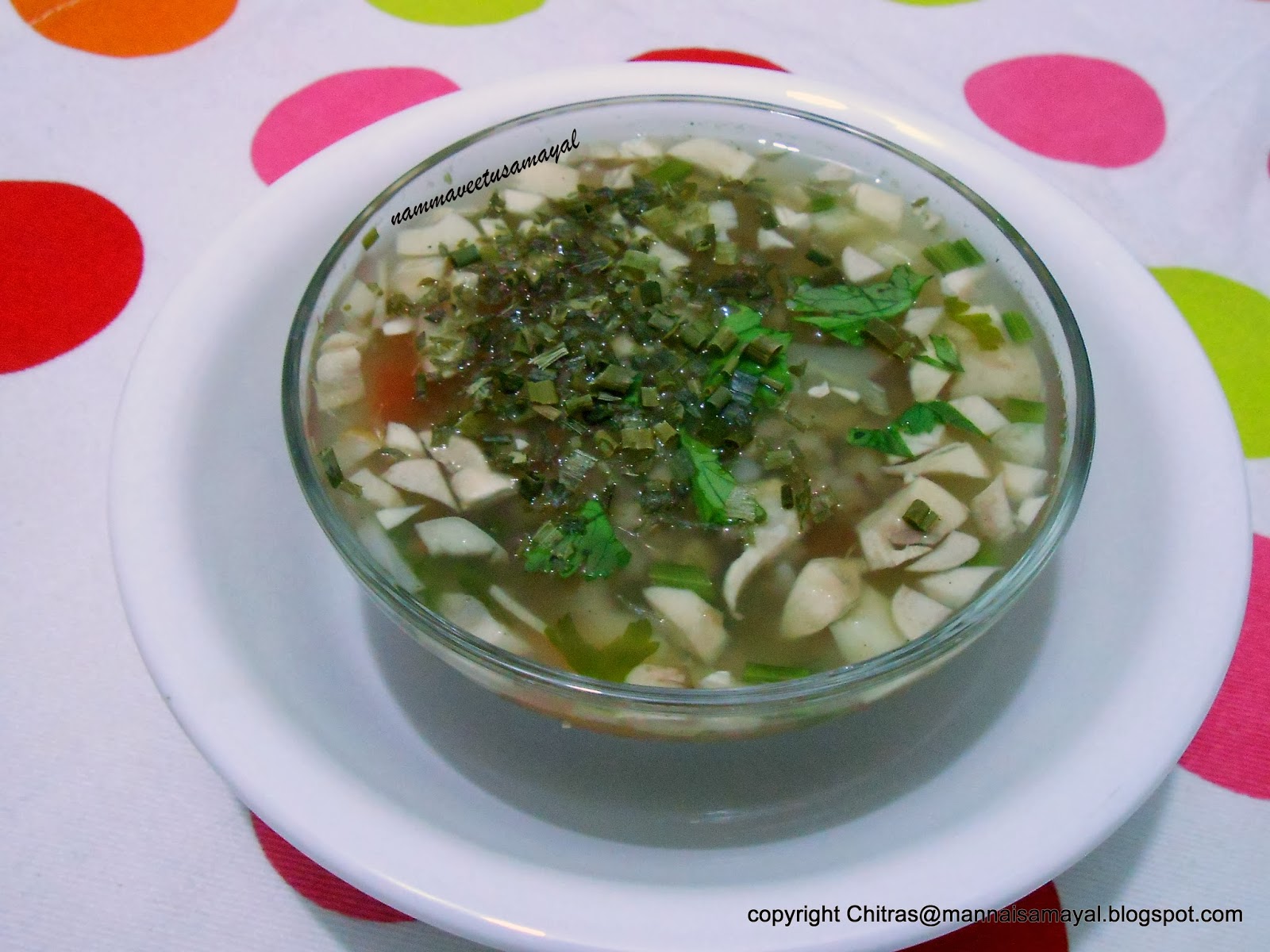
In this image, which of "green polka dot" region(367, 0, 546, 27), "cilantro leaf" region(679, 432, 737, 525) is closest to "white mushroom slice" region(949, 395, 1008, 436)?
"cilantro leaf" region(679, 432, 737, 525)

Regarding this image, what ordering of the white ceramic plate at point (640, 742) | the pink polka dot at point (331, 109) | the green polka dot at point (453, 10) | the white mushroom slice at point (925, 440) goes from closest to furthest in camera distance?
the white ceramic plate at point (640, 742) → the white mushroom slice at point (925, 440) → the pink polka dot at point (331, 109) → the green polka dot at point (453, 10)

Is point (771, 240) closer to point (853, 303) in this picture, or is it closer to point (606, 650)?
point (853, 303)

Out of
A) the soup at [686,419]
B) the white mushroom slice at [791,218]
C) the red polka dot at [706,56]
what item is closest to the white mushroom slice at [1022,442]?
the soup at [686,419]

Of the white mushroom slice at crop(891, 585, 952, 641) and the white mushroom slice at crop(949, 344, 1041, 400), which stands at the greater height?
the white mushroom slice at crop(949, 344, 1041, 400)

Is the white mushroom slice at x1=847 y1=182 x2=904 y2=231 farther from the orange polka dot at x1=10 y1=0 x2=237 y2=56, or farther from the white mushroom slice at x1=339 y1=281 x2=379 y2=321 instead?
the orange polka dot at x1=10 y1=0 x2=237 y2=56

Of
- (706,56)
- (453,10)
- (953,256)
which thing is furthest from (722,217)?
(453,10)

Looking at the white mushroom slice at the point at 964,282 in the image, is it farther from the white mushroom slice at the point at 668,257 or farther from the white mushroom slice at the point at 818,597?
the white mushroom slice at the point at 818,597

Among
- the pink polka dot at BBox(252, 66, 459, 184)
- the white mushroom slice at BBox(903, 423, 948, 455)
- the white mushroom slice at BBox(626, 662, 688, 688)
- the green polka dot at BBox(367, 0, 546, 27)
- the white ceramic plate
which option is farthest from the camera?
the green polka dot at BBox(367, 0, 546, 27)

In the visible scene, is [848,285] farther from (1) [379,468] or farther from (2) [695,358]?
(1) [379,468]
